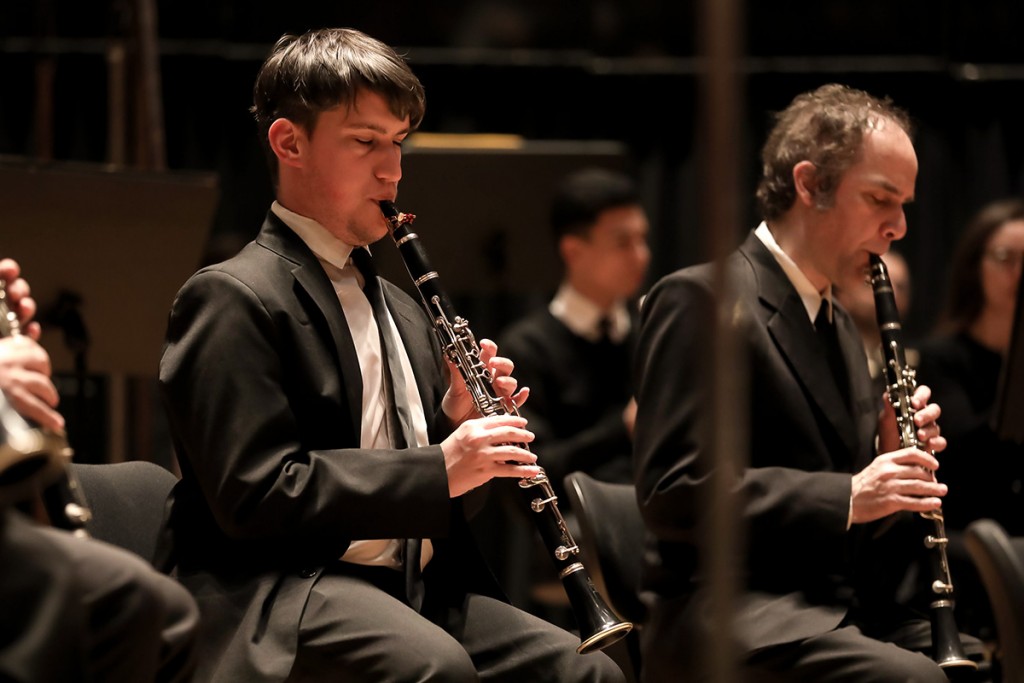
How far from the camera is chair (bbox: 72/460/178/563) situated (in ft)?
7.36

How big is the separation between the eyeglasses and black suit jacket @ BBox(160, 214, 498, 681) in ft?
7.25

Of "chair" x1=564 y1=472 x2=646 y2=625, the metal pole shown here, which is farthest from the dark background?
the metal pole

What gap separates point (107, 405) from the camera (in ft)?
15.1

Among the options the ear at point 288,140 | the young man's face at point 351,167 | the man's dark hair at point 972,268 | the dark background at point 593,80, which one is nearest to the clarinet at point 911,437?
the young man's face at point 351,167

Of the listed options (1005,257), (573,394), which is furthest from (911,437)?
(573,394)

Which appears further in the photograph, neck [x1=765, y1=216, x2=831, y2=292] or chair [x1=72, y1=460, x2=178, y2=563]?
neck [x1=765, y1=216, x2=831, y2=292]

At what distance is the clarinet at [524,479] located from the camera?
2.13 m

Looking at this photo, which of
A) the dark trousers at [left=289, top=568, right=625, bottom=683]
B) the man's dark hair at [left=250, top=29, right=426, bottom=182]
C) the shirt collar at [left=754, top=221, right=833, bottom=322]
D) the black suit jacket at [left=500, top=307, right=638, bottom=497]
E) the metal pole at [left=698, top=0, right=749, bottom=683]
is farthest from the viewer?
the black suit jacket at [left=500, top=307, right=638, bottom=497]

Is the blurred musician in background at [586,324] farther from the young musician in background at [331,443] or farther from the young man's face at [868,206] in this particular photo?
the young musician in background at [331,443]

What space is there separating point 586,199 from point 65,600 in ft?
10.5

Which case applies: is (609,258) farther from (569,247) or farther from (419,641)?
(419,641)

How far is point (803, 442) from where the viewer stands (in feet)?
8.41

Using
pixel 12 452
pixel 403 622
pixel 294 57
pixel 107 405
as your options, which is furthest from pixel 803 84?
pixel 12 452

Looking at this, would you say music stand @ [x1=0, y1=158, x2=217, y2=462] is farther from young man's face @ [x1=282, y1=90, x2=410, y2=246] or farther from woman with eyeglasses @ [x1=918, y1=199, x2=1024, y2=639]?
woman with eyeglasses @ [x1=918, y1=199, x2=1024, y2=639]
